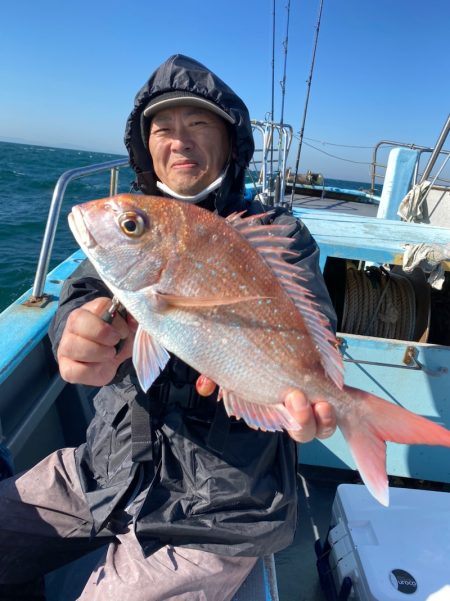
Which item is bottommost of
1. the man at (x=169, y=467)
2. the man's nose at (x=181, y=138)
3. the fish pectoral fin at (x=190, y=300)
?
the man at (x=169, y=467)

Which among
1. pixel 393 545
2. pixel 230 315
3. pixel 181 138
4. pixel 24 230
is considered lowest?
pixel 24 230

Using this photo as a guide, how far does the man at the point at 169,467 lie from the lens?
5.70 feet

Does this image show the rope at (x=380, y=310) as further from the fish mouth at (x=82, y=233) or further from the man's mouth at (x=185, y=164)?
the fish mouth at (x=82, y=233)

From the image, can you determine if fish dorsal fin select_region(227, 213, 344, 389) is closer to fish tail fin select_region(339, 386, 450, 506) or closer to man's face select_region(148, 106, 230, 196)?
fish tail fin select_region(339, 386, 450, 506)

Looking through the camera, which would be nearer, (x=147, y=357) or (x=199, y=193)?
(x=147, y=357)

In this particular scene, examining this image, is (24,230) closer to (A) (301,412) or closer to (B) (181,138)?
(B) (181,138)

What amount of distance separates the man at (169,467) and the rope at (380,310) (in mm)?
1715

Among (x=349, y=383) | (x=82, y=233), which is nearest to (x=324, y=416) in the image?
(x=82, y=233)

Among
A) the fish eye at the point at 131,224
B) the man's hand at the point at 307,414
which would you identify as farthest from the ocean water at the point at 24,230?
the man's hand at the point at 307,414

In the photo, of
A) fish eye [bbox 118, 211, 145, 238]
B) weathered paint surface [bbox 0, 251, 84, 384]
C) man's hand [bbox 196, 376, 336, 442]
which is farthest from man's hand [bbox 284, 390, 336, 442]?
weathered paint surface [bbox 0, 251, 84, 384]

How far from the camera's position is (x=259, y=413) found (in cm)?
149

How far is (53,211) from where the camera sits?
2.75 m

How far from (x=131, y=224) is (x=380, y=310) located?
2.90 metres

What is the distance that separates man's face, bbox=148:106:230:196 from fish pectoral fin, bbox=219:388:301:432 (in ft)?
3.91
